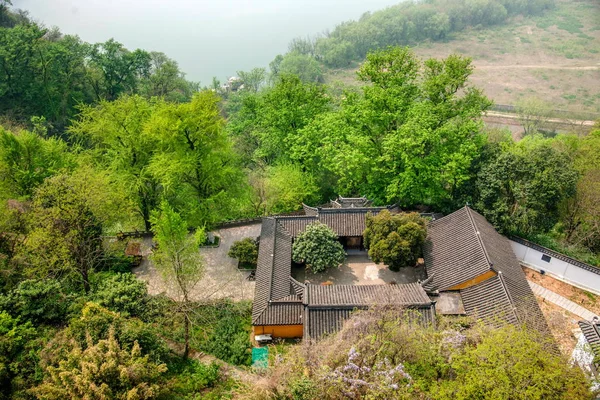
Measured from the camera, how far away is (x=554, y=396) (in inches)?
452

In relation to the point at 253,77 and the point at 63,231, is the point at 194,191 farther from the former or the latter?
the point at 253,77

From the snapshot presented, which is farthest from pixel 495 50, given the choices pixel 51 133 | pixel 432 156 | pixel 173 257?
pixel 173 257

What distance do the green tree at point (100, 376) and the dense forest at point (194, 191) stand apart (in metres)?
0.04

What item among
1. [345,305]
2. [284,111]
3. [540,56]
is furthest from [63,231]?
[540,56]

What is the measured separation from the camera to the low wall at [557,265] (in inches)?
815

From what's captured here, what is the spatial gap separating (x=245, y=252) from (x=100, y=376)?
426 inches

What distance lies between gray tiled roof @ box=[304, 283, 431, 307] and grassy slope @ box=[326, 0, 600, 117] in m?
48.6

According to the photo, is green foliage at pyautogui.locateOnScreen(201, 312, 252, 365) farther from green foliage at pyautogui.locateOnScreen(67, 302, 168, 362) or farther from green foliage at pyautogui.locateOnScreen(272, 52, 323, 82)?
green foliage at pyautogui.locateOnScreen(272, 52, 323, 82)

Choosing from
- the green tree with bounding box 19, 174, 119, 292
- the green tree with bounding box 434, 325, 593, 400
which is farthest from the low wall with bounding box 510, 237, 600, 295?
the green tree with bounding box 19, 174, 119, 292

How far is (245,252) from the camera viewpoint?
22406 millimetres

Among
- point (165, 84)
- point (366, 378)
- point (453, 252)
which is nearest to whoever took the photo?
point (366, 378)

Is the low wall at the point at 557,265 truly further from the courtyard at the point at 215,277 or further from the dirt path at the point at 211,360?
the dirt path at the point at 211,360

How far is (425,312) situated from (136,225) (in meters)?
17.9

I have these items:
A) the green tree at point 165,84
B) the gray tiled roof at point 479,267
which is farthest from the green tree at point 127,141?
the green tree at point 165,84
